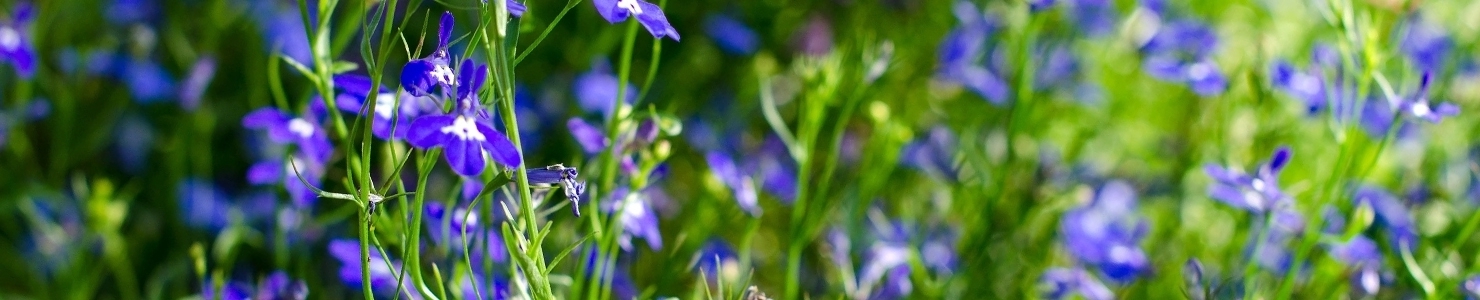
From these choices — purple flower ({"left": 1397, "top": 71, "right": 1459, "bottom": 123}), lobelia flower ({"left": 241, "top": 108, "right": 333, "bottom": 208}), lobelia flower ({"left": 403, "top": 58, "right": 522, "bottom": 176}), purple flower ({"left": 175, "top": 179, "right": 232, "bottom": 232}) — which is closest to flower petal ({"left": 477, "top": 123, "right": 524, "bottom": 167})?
lobelia flower ({"left": 403, "top": 58, "right": 522, "bottom": 176})

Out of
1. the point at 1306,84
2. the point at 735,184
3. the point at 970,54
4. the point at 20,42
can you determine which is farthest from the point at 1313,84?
the point at 20,42

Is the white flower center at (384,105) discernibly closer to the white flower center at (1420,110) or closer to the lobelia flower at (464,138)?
the lobelia flower at (464,138)

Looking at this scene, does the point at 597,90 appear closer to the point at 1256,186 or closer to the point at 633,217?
the point at 633,217

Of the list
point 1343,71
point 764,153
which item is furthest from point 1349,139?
point 764,153

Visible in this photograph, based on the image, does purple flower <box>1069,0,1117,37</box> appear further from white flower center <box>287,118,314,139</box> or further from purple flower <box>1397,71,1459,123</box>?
white flower center <box>287,118,314,139</box>

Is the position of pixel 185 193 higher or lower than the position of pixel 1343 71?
lower

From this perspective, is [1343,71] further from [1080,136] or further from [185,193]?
[185,193]
